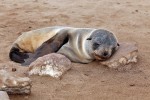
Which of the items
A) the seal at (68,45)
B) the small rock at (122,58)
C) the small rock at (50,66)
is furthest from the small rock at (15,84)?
the small rock at (122,58)

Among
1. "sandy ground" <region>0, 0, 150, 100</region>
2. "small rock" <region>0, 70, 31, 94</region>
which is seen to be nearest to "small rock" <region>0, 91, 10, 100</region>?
"small rock" <region>0, 70, 31, 94</region>

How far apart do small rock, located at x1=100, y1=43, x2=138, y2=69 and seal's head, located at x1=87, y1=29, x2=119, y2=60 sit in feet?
0.25

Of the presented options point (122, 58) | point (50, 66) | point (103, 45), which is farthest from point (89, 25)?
point (50, 66)

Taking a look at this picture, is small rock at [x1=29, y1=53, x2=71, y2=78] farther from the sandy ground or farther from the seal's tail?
the seal's tail

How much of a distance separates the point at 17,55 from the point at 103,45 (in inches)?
50.3

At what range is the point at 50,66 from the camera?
17.5ft

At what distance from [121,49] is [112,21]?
2421mm

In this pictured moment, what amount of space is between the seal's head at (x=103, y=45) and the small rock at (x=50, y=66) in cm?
54

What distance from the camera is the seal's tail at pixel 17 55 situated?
20.1 ft

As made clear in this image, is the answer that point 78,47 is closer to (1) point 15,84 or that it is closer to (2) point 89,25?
(1) point 15,84

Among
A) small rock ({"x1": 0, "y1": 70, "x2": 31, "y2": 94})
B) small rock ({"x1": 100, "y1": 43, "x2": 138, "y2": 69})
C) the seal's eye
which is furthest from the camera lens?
the seal's eye

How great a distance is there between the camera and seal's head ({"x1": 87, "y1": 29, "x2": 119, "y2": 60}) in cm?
573

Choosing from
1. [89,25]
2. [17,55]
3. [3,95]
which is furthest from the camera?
[89,25]

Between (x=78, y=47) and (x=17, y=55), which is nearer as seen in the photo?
(x=78, y=47)
